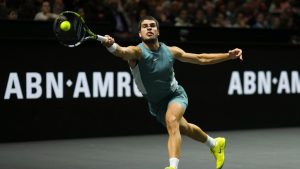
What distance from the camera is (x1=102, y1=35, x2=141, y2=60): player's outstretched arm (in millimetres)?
7703

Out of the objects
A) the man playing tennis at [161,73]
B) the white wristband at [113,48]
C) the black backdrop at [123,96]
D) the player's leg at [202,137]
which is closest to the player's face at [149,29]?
the man playing tennis at [161,73]

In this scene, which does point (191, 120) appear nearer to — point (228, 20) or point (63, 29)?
point (228, 20)

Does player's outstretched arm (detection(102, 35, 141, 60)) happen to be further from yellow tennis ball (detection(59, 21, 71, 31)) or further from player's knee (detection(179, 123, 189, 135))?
player's knee (detection(179, 123, 189, 135))

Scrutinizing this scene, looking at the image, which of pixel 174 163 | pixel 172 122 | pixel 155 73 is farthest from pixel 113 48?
pixel 174 163

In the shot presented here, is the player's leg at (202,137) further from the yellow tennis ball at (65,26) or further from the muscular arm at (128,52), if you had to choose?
the yellow tennis ball at (65,26)

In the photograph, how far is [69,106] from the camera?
12844 mm

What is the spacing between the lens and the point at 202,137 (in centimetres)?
909

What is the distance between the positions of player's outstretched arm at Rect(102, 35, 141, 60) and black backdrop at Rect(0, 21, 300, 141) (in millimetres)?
4489

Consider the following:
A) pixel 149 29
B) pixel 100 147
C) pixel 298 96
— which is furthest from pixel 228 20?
pixel 149 29

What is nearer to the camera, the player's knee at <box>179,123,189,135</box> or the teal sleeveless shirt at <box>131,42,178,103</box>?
the teal sleeveless shirt at <box>131,42,178,103</box>

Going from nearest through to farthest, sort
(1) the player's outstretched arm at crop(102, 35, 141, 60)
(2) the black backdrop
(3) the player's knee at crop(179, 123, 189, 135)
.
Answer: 1. (1) the player's outstretched arm at crop(102, 35, 141, 60)
2. (3) the player's knee at crop(179, 123, 189, 135)
3. (2) the black backdrop

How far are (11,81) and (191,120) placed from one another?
3.71 m

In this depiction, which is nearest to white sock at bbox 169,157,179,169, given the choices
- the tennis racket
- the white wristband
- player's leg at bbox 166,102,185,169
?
player's leg at bbox 166,102,185,169

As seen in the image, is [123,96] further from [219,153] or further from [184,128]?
[184,128]
